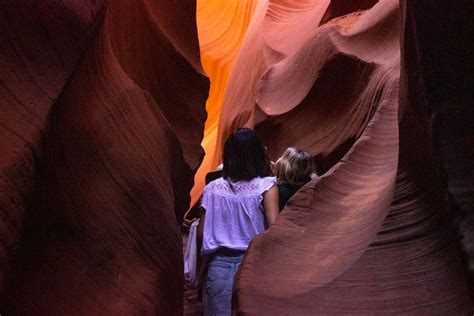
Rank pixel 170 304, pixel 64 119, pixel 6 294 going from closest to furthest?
pixel 6 294 → pixel 64 119 → pixel 170 304

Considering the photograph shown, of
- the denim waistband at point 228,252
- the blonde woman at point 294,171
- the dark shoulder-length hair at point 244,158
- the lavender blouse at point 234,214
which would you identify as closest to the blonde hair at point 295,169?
the blonde woman at point 294,171

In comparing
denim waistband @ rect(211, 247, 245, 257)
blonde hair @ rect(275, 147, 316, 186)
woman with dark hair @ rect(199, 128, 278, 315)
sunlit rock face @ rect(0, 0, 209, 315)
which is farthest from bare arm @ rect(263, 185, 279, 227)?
blonde hair @ rect(275, 147, 316, 186)

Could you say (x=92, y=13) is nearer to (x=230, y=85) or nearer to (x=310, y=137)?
(x=310, y=137)

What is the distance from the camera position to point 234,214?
4105 mm

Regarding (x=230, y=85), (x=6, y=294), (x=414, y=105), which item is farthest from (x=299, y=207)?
(x=230, y=85)

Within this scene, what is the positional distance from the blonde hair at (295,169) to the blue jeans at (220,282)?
0.96 m

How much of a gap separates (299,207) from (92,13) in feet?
5.09

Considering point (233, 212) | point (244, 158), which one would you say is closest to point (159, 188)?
point (233, 212)

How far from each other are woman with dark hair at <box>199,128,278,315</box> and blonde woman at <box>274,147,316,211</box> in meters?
0.42

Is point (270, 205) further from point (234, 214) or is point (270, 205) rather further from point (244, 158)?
point (244, 158)

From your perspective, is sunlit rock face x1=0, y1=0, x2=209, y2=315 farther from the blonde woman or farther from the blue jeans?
the blonde woman

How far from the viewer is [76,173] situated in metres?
3.63

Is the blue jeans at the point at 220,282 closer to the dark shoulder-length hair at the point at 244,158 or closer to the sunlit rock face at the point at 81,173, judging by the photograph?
the sunlit rock face at the point at 81,173

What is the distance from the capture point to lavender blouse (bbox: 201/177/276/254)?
159 inches
